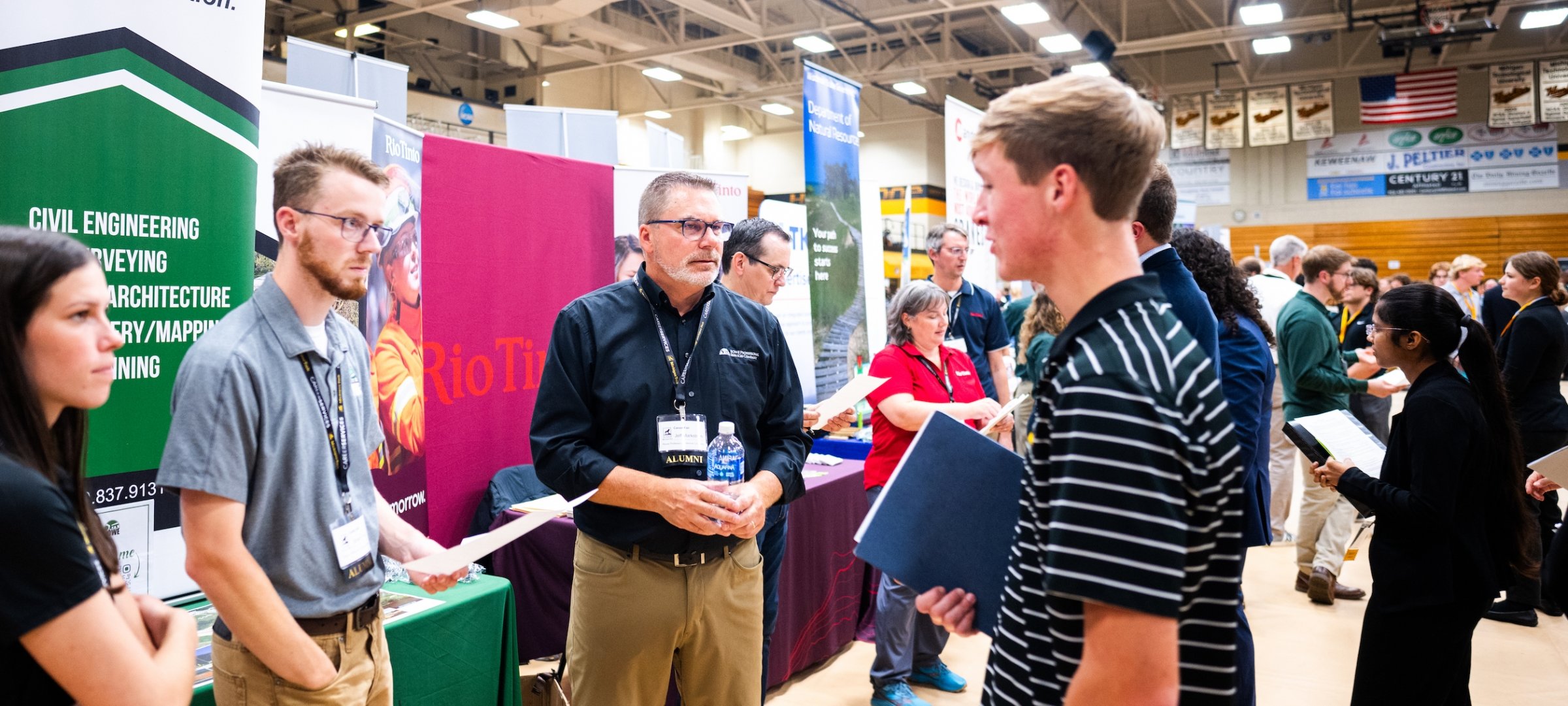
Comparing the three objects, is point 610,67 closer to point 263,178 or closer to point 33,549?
point 263,178

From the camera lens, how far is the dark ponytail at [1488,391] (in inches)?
93.9

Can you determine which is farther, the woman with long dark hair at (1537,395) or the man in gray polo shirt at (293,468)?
the woman with long dark hair at (1537,395)

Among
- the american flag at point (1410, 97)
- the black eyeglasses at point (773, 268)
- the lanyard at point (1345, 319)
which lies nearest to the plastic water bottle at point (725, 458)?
the black eyeglasses at point (773, 268)

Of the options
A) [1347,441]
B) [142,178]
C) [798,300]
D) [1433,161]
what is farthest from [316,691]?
[1433,161]

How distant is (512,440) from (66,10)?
243 centimetres

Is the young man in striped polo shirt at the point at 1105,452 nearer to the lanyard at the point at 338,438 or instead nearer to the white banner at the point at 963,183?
the lanyard at the point at 338,438

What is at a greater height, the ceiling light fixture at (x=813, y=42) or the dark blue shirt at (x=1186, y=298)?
the ceiling light fixture at (x=813, y=42)

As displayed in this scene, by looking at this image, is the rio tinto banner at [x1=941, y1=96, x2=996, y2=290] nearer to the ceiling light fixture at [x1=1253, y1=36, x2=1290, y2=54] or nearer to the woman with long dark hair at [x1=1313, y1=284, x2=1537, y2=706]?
the woman with long dark hair at [x1=1313, y1=284, x2=1537, y2=706]

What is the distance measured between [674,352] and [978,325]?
2.88m

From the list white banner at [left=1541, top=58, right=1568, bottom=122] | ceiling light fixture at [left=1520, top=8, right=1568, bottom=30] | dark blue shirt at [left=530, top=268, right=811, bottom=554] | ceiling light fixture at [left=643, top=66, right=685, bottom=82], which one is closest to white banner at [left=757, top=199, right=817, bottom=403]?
dark blue shirt at [left=530, top=268, right=811, bottom=554]

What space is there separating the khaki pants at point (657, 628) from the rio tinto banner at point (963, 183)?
375 centimetres

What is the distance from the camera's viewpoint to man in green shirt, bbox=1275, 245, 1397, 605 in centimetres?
486

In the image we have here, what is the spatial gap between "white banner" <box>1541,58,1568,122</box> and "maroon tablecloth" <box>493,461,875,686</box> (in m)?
15.9

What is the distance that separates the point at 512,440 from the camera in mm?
4090
